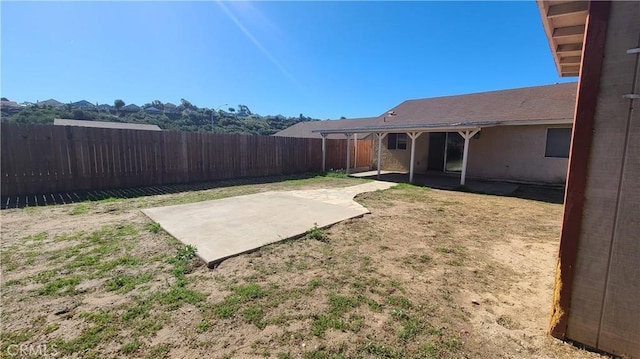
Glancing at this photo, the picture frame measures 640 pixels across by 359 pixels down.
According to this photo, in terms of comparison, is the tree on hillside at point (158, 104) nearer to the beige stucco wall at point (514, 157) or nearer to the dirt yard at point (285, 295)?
the dirt yard at point (285, 295)

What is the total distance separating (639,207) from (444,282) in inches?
64.9

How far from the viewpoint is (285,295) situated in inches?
97.8

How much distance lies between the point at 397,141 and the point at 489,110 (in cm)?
454

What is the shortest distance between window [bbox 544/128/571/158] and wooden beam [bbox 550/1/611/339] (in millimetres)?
10468

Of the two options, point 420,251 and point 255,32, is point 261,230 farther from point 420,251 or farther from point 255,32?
point 255,32

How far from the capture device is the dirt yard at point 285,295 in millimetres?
1846

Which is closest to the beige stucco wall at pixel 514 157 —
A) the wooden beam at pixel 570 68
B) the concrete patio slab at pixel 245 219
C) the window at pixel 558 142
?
the window at pixel 558 142

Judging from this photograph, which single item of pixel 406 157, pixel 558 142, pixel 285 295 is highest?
pixel 558 142

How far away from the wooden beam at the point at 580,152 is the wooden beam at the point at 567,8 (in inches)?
28.6

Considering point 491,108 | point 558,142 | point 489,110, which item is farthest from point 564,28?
point 491,108

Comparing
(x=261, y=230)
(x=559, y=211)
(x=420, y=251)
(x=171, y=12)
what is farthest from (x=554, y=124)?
(x=171, y=12)

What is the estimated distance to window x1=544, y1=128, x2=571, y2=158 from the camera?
9.46m

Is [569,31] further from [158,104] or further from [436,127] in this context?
[158,104]

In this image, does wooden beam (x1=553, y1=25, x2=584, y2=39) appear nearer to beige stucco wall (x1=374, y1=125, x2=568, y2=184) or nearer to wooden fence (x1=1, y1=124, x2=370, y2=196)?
beige stucco wall (x1=374, y1=125, x2=568, y2=184)
